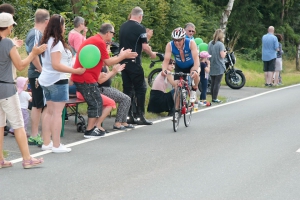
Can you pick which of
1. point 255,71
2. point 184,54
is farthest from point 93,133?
point 255,71

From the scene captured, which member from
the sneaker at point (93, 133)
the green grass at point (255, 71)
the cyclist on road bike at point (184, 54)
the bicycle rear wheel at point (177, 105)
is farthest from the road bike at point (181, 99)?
the green grass at point (255, 71)

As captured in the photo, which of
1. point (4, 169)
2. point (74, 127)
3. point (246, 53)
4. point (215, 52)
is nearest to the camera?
point (4, 169)

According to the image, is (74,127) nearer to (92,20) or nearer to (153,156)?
(153,156)

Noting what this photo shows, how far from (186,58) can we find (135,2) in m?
14.3

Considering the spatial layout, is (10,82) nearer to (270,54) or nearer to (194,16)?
(270,54)

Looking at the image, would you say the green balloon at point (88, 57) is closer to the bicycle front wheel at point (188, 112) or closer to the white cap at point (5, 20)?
the white cap at point (5, 20)

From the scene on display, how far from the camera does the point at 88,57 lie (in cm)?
1075

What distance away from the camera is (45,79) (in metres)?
10.1

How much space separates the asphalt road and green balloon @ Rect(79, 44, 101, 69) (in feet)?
4.05

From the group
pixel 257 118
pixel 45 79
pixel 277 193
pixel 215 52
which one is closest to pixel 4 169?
pixel 45 79

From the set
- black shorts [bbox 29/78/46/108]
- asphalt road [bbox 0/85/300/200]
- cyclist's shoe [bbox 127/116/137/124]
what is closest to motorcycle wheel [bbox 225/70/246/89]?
asphalt road [bbox 0/85/300/200]

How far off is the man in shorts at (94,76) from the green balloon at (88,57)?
1.40 ft

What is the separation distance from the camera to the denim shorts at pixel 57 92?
33.0 ft

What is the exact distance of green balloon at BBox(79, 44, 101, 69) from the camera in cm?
1075
